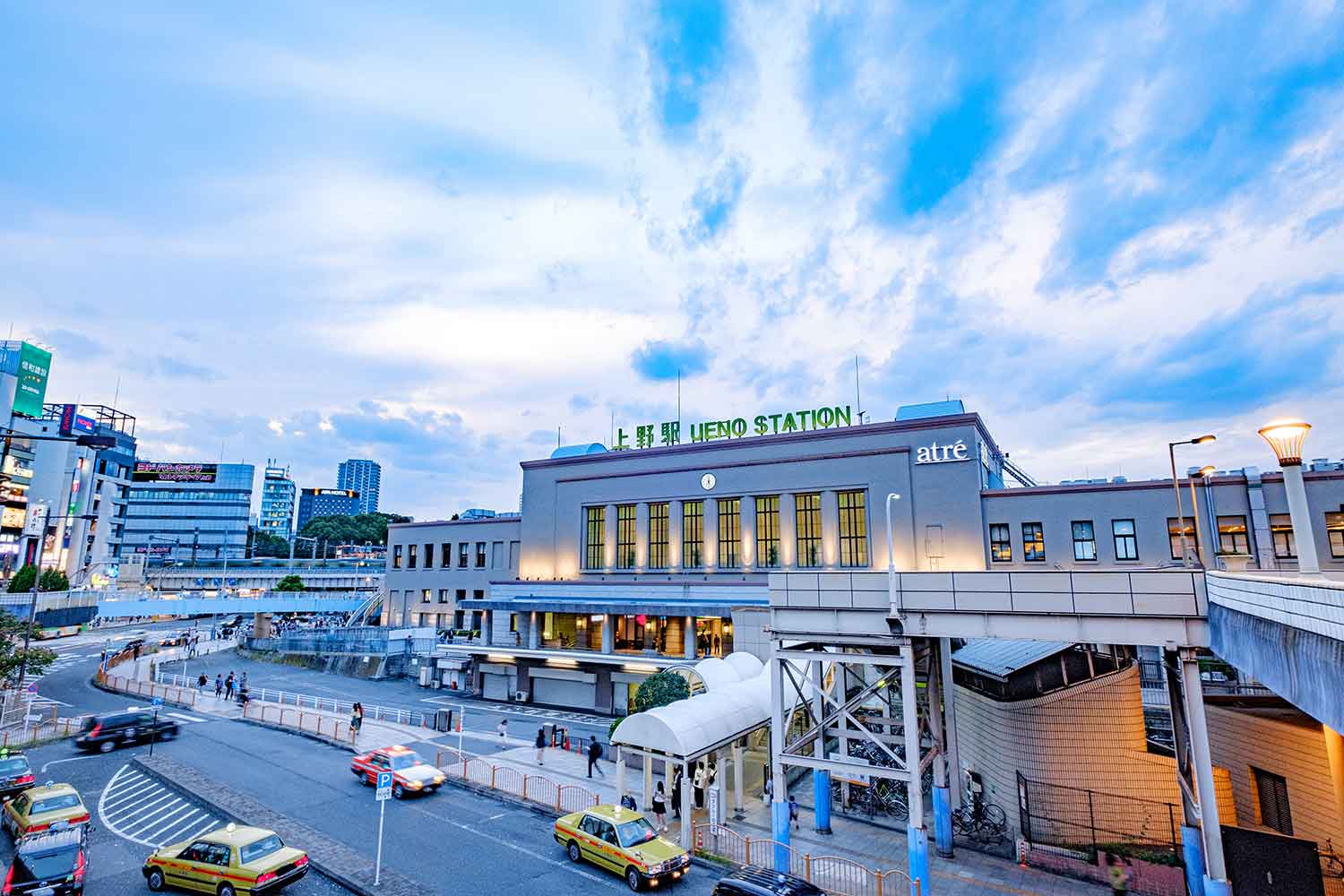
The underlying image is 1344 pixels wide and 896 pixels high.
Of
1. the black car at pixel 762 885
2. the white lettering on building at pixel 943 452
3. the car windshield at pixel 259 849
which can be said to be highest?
the white lettering on building at pixel 943 452

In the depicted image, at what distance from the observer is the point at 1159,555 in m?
39.7

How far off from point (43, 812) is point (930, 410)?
48.8 m

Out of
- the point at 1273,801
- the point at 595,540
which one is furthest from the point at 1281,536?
the point at 595,540

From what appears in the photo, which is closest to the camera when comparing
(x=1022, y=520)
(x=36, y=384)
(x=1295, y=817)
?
(x=1295, y=817)

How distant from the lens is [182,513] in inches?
7126

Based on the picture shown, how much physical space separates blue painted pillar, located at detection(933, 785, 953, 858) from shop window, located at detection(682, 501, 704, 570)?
30265 mm

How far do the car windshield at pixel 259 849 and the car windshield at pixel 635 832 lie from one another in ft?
30.7

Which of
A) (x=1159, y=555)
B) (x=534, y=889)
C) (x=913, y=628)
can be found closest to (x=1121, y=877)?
(x=913, y=628)

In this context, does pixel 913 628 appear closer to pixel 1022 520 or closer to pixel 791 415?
pixel 1022 520

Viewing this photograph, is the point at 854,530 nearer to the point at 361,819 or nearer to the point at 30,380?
the point at 361,819

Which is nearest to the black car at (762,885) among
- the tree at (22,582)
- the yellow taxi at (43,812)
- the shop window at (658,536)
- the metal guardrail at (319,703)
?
the yellow taxi at (43,812)

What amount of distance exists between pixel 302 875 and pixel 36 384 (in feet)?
425

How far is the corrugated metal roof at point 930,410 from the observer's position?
157ft

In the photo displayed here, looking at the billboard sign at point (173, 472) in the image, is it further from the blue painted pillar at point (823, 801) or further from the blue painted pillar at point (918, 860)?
the blue painted pillar at point (918, 860)
